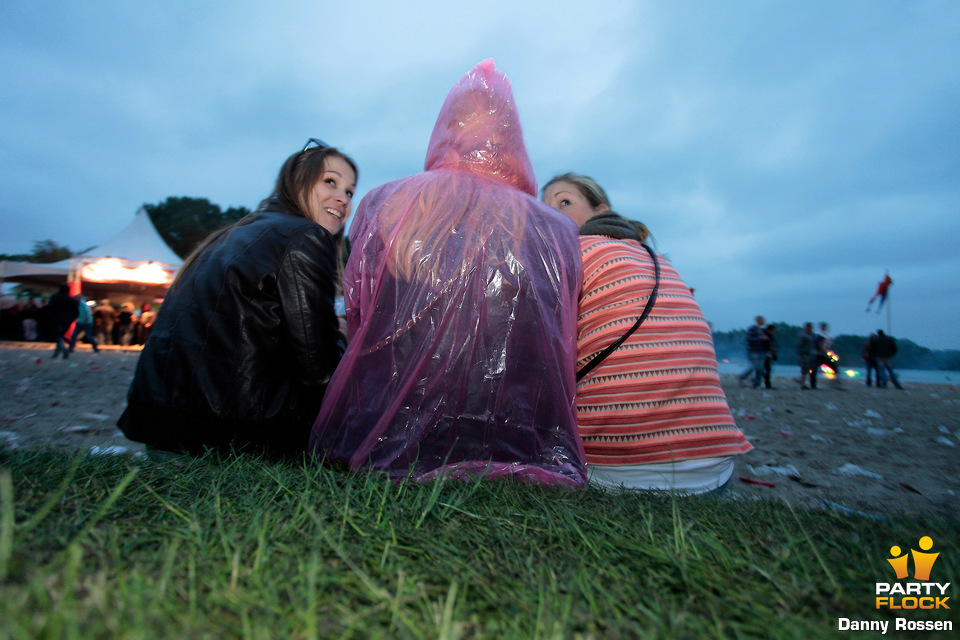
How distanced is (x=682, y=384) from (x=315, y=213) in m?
2.08

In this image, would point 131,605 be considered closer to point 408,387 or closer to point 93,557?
point 93,557

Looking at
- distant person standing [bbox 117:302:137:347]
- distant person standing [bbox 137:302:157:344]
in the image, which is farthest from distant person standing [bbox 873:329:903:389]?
distant person standing [bbox 117:302:137:347]

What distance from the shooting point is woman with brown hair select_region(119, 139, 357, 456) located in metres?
1.83

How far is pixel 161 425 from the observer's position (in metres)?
1.86

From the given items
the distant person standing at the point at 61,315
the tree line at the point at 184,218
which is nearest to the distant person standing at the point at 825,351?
the distant person standing at the point at 61,315

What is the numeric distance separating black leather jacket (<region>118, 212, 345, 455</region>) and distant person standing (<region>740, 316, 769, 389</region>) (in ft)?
35.1

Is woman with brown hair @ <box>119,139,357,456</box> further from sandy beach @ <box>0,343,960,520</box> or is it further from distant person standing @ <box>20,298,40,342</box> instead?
distant person standing @ <box>20,298,40,342</box>

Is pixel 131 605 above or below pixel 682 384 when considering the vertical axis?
below

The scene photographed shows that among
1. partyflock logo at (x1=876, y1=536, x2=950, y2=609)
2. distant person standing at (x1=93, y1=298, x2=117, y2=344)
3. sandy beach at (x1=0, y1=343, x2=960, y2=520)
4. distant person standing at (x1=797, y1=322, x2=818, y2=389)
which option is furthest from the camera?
distant person standing at (x1=93, y1=298, x2=117, y2=344)

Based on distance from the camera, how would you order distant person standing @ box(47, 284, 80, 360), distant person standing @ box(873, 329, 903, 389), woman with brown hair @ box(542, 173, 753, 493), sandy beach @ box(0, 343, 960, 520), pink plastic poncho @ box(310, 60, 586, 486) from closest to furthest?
pink plastic poncho @ box(310, 60, 586, 486), woman with brown hair @ box(542, 173, 753, 493), sandy beach @ box(0, 343, 960, 520), distant person standing @ box(47, 284, 80, 360), distant person standing @ box(873, 329, 903, 389)

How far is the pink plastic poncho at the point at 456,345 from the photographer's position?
156cm

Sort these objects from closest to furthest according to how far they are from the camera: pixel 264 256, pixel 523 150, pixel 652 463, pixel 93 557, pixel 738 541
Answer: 1. pixel 93 557
2. pixel 738 541
3. pixel 652 463
4. pixel 264 256
5. pixel 523 150

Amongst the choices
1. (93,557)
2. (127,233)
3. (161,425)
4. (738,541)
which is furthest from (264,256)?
(127,233)

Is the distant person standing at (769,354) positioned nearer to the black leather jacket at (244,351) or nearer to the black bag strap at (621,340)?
the black bag strap at (621,340)
